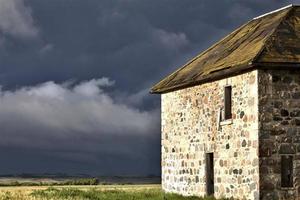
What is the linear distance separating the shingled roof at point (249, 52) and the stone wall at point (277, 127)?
58 cm

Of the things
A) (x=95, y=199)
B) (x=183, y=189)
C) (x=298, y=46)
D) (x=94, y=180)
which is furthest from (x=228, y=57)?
(x=94, y=180)

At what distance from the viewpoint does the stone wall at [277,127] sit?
2453 cm

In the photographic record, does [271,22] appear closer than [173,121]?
Yes

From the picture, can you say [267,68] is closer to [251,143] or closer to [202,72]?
[251,143]

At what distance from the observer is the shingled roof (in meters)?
25.0

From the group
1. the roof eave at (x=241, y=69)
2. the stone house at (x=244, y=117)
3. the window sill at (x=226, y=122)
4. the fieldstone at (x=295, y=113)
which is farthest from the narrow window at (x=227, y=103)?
the fieldstone at (x=295, y=113)

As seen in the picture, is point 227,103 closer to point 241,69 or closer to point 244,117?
point 244,117

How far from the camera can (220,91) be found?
27.5 metres

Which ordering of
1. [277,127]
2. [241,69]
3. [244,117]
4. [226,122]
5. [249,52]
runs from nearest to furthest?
[277,127]
[241,69]
[244,117]
[249,52]
[226,122]

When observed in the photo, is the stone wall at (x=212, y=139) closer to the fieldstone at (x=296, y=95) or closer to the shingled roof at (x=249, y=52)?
the shingled roof at (x=249, y=52)

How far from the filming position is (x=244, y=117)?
25609 mm

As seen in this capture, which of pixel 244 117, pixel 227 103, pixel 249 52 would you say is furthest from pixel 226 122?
pixel 249 52

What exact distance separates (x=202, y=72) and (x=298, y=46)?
16.0 feet

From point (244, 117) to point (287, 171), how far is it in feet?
7.82
